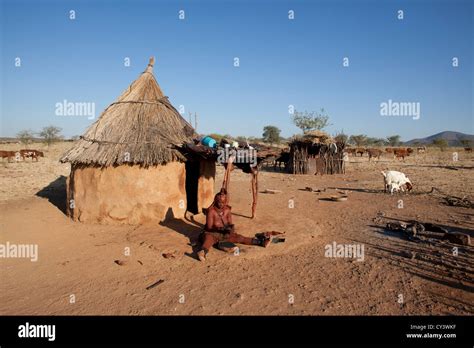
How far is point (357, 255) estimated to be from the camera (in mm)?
5883

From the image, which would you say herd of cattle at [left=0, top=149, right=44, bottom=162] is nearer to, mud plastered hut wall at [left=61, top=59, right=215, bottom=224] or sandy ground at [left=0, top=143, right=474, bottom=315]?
sandy ground at [left=0, top=143, right=474, bottom=315]

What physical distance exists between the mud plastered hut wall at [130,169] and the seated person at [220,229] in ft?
6.40

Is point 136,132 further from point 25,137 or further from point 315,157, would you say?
point 25,137

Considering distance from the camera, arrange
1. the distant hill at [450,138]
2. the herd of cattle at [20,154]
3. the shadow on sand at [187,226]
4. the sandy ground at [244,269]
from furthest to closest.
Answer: the distant hill at [450,138], the herd of cattle at [20,154], the shadow on sand at [187,226], the sandy ground at [244,269]

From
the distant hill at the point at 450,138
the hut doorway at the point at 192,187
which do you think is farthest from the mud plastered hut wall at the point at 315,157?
the distant hill at the point at 450,138

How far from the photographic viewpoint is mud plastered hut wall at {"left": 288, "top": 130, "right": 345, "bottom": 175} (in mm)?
18422

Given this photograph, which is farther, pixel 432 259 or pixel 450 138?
pixel 450 138

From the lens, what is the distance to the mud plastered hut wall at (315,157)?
1842cm

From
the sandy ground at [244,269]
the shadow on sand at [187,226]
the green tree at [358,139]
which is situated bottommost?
the sandy ground at [244,269]

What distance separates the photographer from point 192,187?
30.5ft

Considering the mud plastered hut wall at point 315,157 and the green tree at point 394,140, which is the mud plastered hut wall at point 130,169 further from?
the green tree at point 394,140

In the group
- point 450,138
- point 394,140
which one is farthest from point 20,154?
point 450,138

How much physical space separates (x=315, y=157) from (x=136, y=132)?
42.5ft
